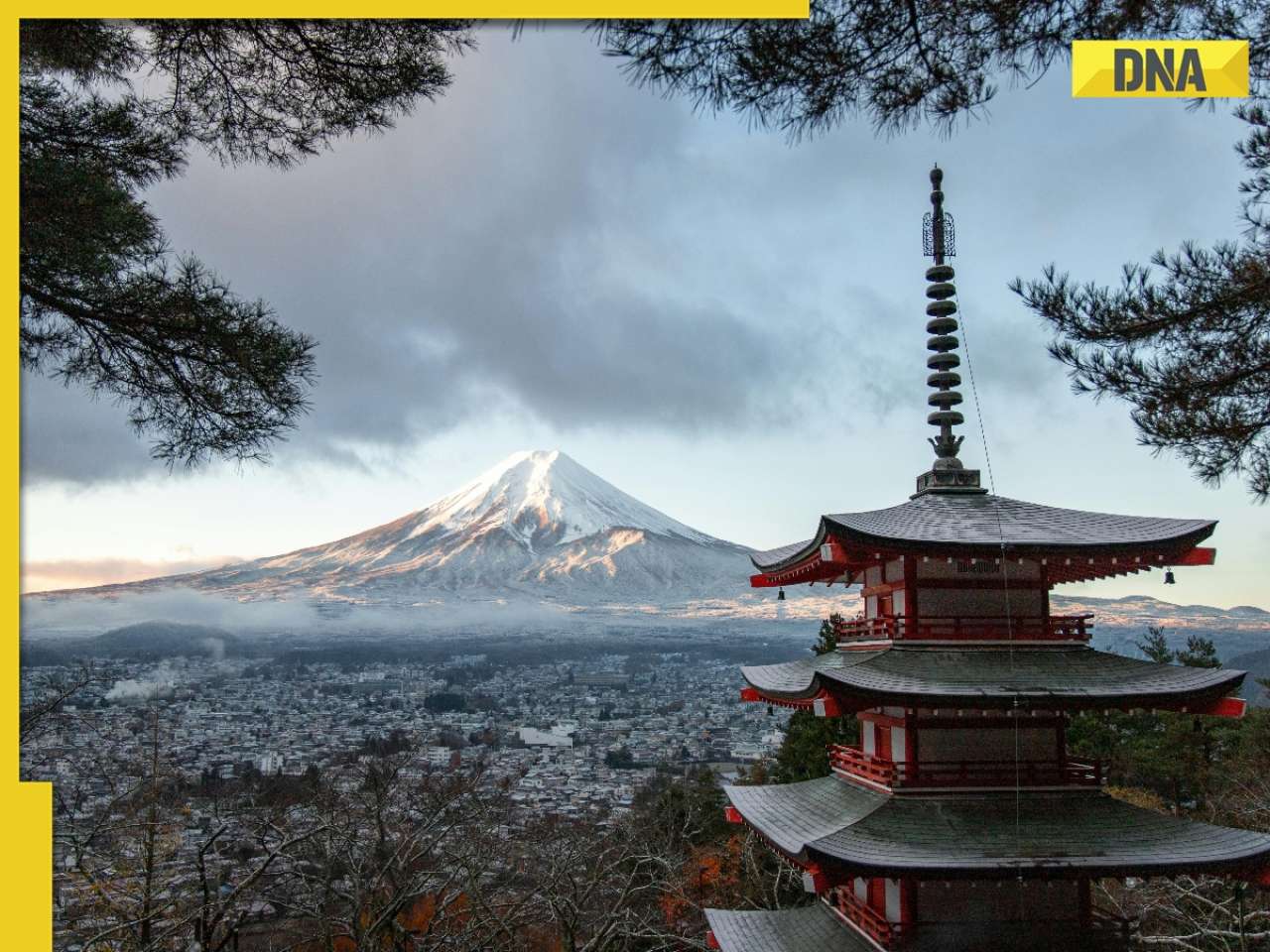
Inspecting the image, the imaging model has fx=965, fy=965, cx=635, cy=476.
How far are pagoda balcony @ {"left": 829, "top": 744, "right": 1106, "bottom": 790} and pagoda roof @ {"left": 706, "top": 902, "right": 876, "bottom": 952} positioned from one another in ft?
2.48

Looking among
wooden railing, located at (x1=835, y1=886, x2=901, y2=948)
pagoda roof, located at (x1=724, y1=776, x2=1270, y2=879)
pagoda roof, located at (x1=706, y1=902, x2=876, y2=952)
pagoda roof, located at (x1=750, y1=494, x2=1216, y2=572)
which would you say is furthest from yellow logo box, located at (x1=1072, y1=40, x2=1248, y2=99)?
pagoda roof, located at (x1=706, y1=902, x2=876, y2=952)

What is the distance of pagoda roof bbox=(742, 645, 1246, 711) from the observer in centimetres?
410

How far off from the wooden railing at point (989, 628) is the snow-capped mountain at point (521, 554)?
2238 cm

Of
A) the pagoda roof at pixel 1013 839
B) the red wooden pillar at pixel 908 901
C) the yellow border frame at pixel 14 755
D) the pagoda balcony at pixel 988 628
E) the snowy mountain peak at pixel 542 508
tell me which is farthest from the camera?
the snowy mountain peak at pixel 542 508

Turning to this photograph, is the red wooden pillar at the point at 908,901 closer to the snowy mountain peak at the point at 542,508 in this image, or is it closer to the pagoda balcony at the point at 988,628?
the pagoda balcony at the point at 988,628

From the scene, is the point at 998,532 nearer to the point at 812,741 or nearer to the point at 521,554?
the point at 812,741

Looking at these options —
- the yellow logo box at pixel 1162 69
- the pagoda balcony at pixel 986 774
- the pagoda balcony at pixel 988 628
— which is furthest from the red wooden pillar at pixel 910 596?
the yellow logo box at pixel 1162 69

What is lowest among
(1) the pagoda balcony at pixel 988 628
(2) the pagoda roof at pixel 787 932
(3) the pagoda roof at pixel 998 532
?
(2) the pagoda roof at pixel 787 932

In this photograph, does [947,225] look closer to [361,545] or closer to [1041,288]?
[1041,288]

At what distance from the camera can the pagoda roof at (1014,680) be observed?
13.4 feet

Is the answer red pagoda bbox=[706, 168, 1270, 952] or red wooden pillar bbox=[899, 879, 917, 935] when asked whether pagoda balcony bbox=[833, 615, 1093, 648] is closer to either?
red pagoda bbox=[706, 168, 1270, 952]

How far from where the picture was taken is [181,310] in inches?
118

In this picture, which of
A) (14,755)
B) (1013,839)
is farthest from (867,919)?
(14,755)

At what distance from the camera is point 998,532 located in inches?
172
